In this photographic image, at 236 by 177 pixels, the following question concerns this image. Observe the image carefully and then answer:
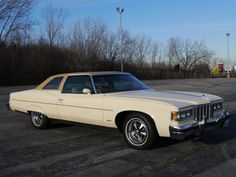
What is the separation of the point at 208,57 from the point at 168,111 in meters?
100

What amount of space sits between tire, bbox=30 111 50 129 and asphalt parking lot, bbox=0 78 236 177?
11.2 inches

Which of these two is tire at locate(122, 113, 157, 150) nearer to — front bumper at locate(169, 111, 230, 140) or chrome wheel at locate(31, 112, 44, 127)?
front bumper at locate(169, 111, 230, 140)

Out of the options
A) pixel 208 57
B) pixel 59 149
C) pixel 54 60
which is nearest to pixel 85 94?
pixel 59 149

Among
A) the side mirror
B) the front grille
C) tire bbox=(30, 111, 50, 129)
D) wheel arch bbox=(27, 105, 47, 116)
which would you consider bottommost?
tire bbox=(30, 111, 50, 129)

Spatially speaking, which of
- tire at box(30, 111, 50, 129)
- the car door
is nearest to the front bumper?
the car door

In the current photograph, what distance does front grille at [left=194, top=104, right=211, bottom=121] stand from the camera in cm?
702

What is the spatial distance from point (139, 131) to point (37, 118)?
3.52 meters

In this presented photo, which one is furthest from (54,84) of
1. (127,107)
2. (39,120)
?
(127,107)

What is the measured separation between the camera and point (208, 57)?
340 ft

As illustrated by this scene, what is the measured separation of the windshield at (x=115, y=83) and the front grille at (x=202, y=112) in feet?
6.14

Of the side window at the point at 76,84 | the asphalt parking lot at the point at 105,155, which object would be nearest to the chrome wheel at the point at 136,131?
the asphalt parking lot at the point at 105,155

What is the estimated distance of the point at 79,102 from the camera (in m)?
8.25

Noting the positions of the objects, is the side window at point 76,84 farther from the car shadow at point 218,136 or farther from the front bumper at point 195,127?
the car shadow at point 218,136

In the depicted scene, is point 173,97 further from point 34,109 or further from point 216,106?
point 34,109
